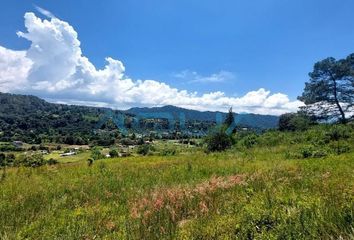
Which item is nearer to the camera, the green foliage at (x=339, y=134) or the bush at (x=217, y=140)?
the green foliage at (x=339, y=134)

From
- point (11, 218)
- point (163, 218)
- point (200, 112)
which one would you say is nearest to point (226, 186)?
point (163, 218)

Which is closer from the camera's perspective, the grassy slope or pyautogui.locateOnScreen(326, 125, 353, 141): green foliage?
the grassy slope

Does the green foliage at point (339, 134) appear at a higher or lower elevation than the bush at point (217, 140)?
higher

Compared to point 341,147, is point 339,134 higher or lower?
higher

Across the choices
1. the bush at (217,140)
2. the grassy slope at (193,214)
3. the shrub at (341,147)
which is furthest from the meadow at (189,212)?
the bush at (217,140)

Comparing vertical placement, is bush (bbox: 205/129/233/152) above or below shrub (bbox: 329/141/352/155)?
below

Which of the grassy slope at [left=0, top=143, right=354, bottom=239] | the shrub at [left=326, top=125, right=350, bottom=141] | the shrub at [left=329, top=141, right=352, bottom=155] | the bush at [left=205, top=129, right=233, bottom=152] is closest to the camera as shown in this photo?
the grassy slope at [left=0, top=143, right=354, bottom=239]

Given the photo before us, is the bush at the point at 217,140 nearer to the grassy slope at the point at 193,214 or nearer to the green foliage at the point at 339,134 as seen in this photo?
the green foliage at the point at 339,134

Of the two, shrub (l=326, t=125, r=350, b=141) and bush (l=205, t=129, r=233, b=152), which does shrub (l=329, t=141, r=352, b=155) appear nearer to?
shrub (l=326, t=125, r=350, b=141)

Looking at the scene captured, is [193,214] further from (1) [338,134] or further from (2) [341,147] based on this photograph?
(1) [338,134]

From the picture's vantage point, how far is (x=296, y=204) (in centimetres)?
480

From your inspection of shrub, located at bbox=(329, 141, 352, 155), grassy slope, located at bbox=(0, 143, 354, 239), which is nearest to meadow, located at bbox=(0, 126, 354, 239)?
grassy slope, located at bbox=(0, 143, 354, 239)

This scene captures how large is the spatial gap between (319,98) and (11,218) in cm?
3648

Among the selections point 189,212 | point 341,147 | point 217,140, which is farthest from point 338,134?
point 189,212
